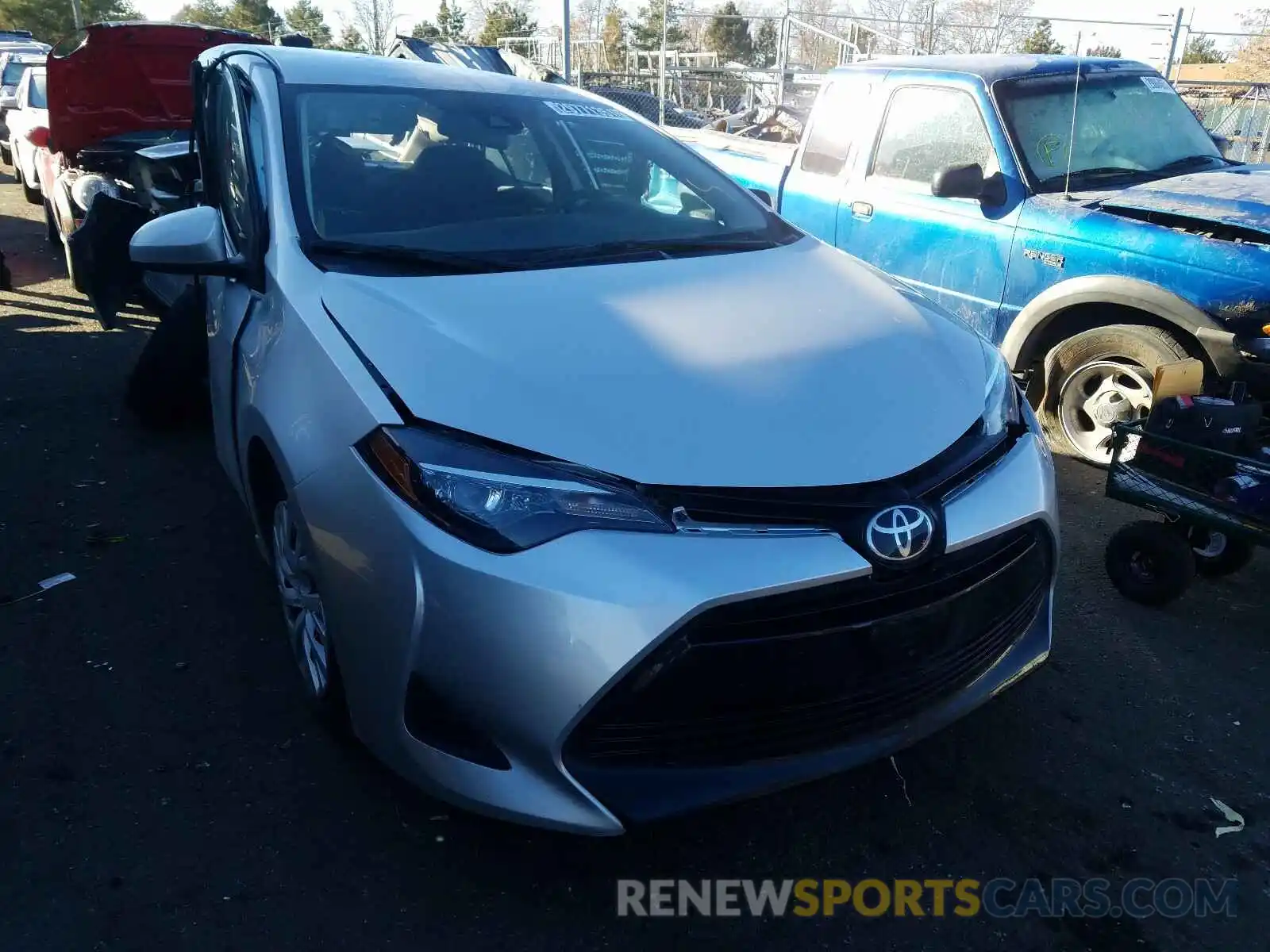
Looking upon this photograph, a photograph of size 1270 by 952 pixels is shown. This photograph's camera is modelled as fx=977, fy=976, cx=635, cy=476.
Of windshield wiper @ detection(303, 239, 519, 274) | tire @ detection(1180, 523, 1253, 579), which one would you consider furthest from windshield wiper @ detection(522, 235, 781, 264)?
tire @ detection(1180, 523, 1253, 579)

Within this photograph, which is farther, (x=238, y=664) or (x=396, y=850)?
(x=238, y=664)

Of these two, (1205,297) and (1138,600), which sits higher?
(1205,297)

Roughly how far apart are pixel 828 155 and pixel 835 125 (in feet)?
0.58

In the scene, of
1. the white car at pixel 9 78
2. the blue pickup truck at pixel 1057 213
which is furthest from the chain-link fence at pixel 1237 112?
the white car at pixel 9 78

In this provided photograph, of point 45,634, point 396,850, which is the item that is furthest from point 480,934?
point 45,634

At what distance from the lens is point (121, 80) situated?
7199mm

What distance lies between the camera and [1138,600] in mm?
3514

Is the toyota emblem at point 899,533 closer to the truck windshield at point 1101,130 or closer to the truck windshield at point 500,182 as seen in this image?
the truck windshield at point 500,182

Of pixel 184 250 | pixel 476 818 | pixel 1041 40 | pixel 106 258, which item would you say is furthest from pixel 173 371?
pixel 1041 40

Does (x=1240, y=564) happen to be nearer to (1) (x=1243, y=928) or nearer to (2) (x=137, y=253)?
(1) (x=1243, y=928)

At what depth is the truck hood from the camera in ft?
22.9

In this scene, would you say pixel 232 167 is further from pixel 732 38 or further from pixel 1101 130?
pixel 732 38

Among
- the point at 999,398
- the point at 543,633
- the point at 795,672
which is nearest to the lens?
the point at 543,633

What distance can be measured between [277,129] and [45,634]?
5.89 feet
